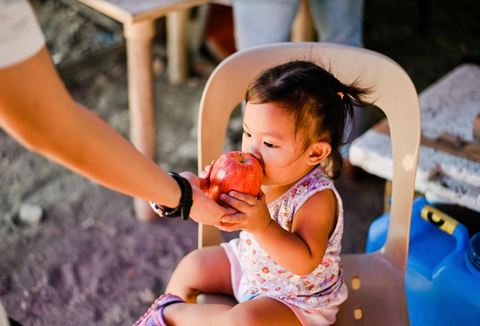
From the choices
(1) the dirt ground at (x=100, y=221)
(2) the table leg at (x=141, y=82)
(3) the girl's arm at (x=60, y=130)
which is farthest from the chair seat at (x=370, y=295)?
(2) the table leg at (x=141, y=82)

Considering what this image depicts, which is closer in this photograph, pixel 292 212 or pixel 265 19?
pixel 292 212

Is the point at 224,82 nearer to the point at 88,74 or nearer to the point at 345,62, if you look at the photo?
the point at 345,62

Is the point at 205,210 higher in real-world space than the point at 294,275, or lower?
higher

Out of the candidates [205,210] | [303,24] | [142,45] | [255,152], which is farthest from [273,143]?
[303,24]

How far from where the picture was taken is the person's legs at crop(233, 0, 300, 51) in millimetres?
1797

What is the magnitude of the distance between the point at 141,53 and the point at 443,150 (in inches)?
47.7

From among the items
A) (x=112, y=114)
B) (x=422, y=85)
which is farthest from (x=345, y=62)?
(x=422, y=85)

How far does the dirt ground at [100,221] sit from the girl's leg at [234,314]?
717 mm

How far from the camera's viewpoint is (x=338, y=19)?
6.43 feet

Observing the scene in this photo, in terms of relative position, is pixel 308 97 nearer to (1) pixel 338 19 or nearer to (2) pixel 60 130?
(2) pixel 60 130

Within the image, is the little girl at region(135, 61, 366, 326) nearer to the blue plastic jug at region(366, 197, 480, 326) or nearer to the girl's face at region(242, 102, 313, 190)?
the girl's face at region(242, 102, 313, 190)


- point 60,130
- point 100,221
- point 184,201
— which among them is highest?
point 60,130

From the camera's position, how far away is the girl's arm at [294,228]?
0.83 meters

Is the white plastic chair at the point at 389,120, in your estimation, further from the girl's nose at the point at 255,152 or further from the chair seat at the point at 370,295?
the girl's nose at the point at 255,152
